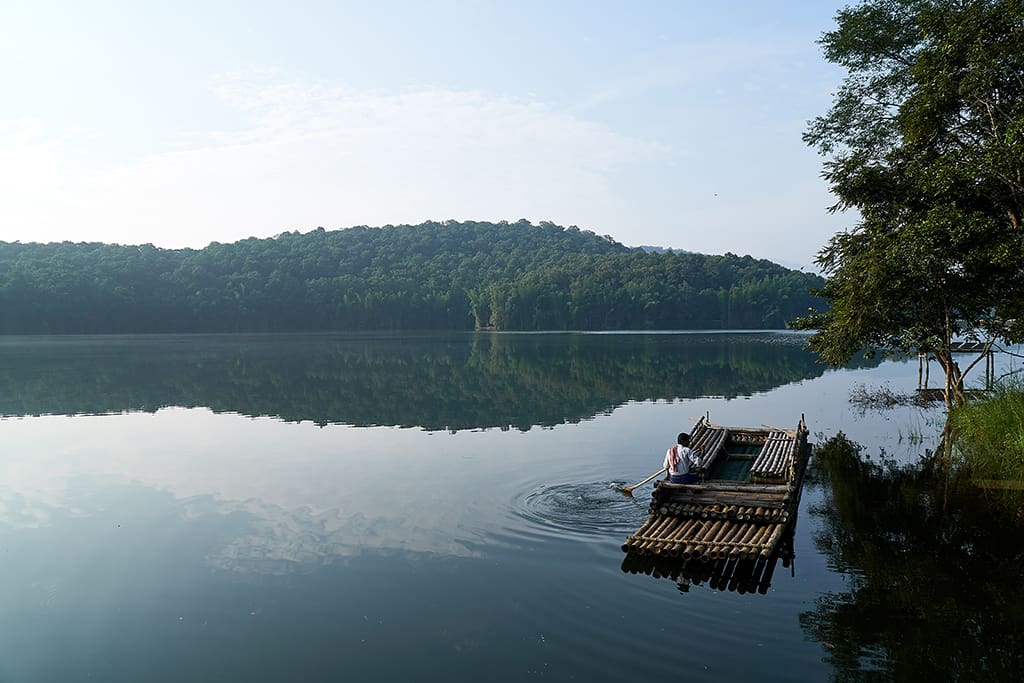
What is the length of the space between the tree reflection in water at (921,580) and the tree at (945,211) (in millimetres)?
4528

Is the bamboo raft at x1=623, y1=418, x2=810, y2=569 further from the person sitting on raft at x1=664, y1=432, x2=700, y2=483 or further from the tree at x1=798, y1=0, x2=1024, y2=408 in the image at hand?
the tree at x1=798, y1=0, x2=1024, y2=408

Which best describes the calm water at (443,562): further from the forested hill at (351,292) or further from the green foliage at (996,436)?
the forested hill at (351,292)

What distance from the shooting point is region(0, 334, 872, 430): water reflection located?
31.3 metres

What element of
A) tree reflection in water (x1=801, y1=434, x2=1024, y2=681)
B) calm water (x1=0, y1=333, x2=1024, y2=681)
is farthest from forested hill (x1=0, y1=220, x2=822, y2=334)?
tree reflection in water (x1=801, y1=434, x2=1024, y2=681)

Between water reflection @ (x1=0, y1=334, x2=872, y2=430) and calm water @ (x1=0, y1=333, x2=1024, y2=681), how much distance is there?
9.09 feet

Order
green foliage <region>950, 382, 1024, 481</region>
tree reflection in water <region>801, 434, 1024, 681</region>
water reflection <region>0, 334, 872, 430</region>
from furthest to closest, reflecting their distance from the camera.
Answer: water reflection <region>0, 334, 872, 430</region> < green foliage <region>950, 382, 1024, 481</region> < tree reflection in water <region>801, 434, 1024, 681</region>

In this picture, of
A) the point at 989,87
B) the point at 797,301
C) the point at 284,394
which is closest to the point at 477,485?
the point at 989,87

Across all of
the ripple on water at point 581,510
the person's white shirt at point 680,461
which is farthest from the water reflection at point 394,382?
the person's white shirt at point 680,461

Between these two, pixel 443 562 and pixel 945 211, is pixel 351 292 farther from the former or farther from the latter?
pixel 443 562

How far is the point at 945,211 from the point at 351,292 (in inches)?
4882

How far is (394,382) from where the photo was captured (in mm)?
41812

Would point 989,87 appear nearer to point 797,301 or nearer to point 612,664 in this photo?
point 612,664

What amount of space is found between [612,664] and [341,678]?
10.4 ft

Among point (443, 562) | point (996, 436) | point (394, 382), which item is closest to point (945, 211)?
point (996, 436)
